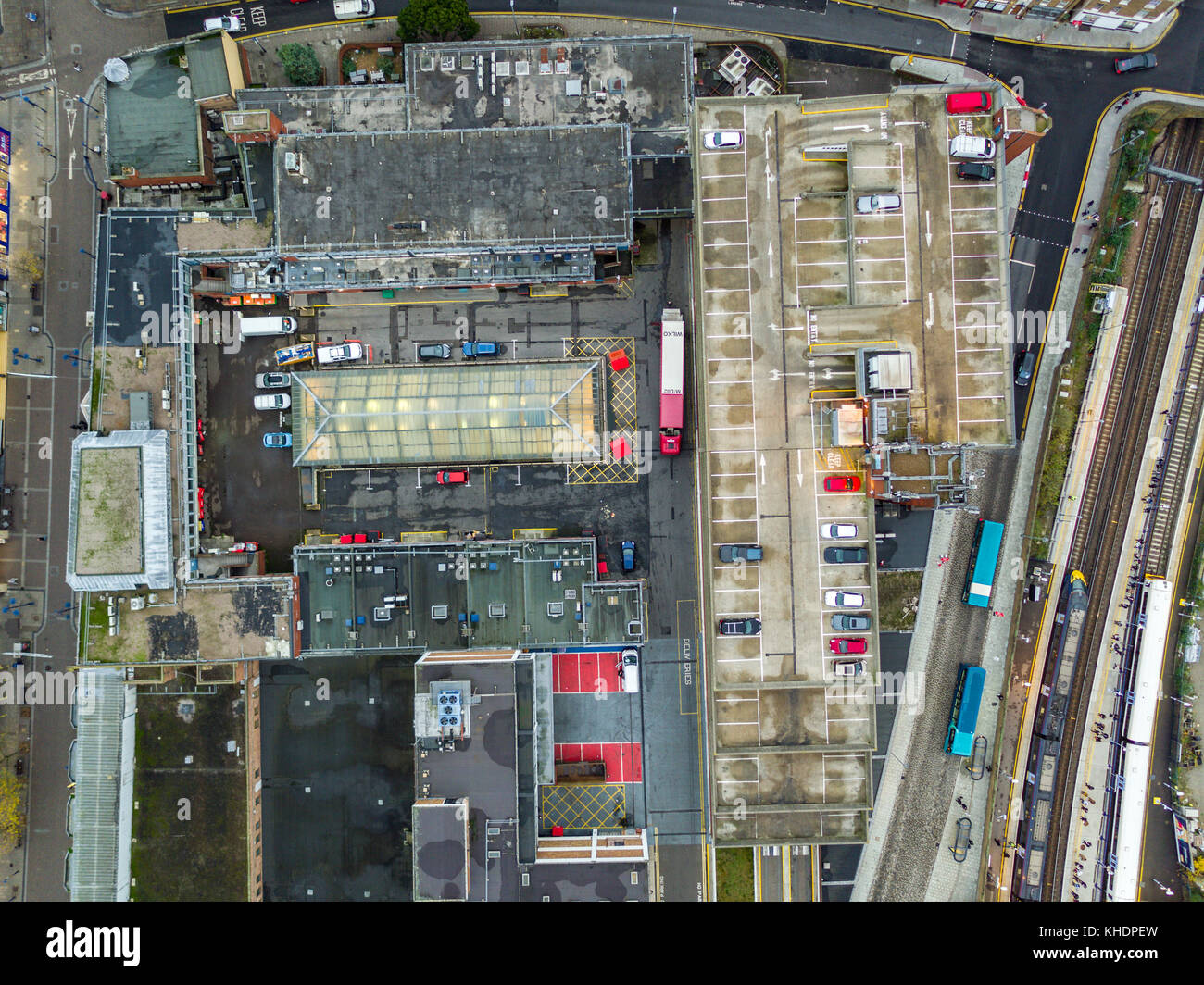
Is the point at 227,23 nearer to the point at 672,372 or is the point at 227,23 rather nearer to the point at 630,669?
the point at 672,372

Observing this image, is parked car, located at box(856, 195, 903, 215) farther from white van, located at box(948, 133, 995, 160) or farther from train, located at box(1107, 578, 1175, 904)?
train, located at box(1107, 578, 1175, 904)

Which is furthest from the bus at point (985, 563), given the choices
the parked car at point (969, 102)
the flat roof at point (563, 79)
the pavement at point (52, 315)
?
the pavement at point (52, 315)

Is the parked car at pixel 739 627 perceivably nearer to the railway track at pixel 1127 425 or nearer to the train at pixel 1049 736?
the train at pixel 1049 736

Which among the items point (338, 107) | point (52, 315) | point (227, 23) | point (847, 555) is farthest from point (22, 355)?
point (847, 555)

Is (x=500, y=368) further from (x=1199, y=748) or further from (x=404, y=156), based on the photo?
(x=1199, y=748)

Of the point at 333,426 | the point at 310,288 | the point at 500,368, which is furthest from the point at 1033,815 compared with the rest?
the point at 310,288
